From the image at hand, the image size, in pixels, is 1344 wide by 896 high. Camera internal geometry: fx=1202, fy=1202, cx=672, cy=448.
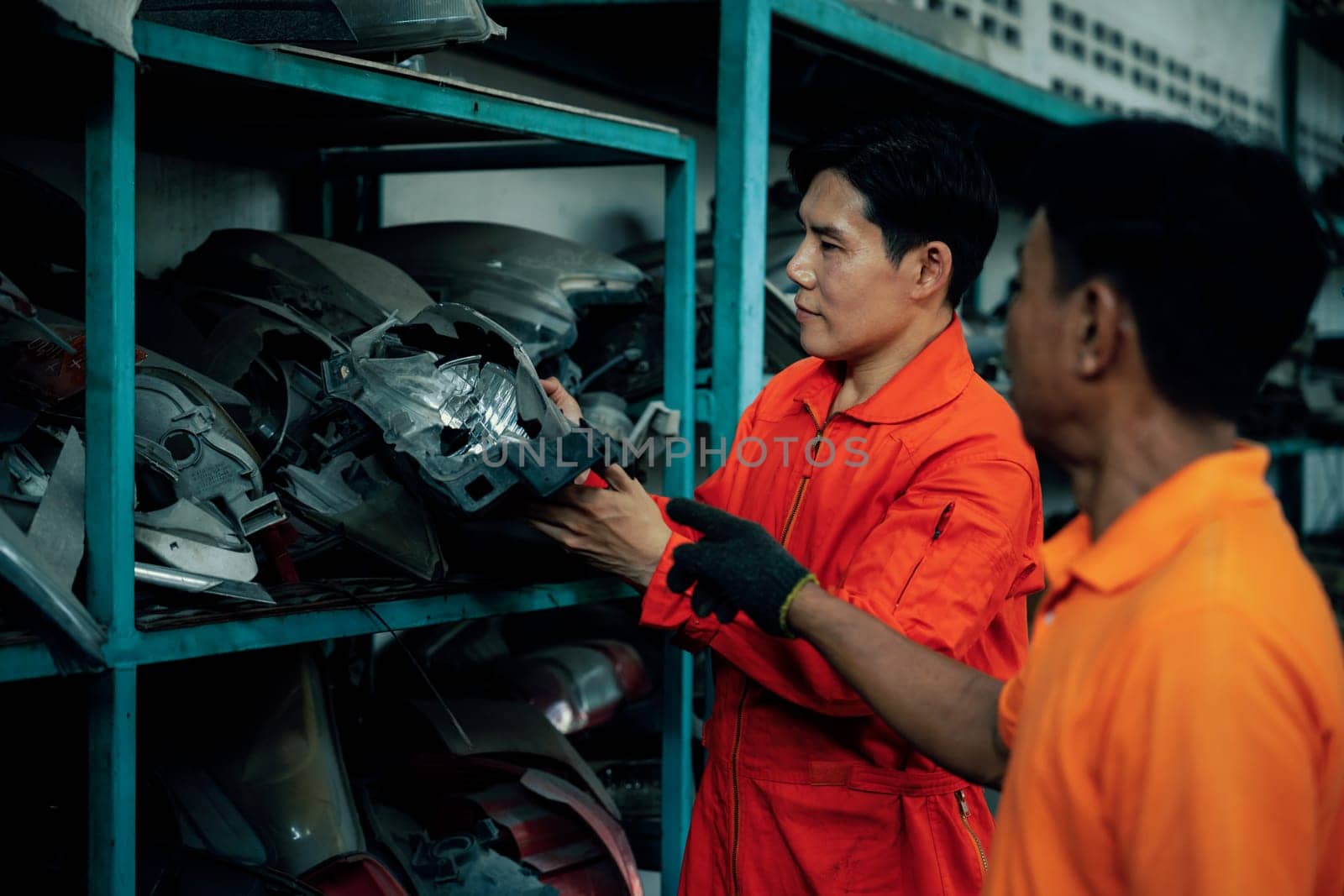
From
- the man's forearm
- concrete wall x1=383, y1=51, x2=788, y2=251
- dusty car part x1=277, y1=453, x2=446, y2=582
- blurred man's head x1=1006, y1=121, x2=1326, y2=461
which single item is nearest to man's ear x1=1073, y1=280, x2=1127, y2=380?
blurred man's head x1=1006, y1=121, x2=1326, y2=461

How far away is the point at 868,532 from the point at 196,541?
2.83 feet

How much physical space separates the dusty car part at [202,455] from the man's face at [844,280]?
77 centimetres

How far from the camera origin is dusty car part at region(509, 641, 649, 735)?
7.83 feet

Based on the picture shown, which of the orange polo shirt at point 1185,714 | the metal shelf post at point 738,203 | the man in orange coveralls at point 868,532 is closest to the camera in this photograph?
the orange polo shirt at point 1185,714

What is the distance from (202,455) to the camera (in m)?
1.55

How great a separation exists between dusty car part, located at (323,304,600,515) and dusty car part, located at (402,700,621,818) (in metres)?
0.70

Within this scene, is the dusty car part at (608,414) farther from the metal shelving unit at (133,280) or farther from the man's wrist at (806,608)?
the man's wrist at (806,608)

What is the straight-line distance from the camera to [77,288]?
1858 mm

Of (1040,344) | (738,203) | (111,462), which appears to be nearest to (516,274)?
(738,203)

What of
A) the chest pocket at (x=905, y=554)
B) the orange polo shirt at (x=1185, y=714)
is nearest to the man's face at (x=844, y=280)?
the chest pocket at (x=905, y=554)

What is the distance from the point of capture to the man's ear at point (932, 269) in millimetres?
1685

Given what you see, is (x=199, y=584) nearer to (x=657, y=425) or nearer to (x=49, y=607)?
Answer: (x=49, y=607)

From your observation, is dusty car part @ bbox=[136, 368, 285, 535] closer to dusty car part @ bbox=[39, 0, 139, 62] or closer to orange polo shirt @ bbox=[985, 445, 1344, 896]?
dusty car part @ bbox=[39, 0, 139, 62]

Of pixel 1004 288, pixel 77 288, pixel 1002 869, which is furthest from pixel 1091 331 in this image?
pixel 1004 288
